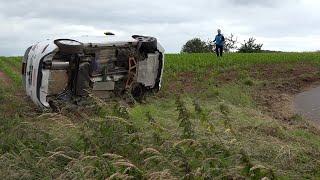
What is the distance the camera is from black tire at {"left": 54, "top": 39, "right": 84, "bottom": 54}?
447 inches

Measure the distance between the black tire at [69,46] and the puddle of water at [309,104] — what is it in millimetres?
5292

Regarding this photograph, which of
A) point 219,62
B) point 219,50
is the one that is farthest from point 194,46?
point 219,62

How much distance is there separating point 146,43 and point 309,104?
477 centimetres

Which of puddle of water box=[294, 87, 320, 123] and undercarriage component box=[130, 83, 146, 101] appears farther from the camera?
undercarriage component box=[130, 83, 146, 101]

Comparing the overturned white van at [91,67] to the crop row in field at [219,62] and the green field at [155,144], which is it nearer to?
the green field at [155,144]

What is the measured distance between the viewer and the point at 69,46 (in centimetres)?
1141

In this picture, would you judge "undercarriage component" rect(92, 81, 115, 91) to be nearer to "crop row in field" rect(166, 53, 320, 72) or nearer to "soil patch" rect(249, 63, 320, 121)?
"soil patch" rect(249, 63, 320, 121)

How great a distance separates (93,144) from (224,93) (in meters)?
8.83

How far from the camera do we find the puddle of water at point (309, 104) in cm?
1290

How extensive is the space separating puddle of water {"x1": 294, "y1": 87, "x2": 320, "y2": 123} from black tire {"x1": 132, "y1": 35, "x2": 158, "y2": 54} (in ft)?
12.5

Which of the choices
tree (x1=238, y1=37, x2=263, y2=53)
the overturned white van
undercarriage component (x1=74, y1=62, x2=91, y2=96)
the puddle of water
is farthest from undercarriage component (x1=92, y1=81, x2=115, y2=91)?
tree (x1=238, y1=37, x2=263, y2=53)

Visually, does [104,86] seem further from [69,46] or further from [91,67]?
[69,46]

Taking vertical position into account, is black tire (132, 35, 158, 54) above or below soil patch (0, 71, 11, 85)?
above

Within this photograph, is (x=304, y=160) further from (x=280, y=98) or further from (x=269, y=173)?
(x=280, y=98)
